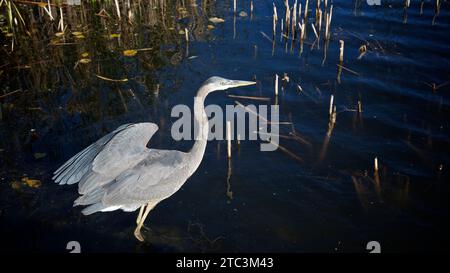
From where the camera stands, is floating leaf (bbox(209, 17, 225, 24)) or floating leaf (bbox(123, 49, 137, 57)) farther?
floating leaf (bbox(209, 17, 225, 24))

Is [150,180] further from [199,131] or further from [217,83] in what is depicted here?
[217,83]

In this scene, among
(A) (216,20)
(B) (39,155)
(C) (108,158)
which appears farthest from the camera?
(A) (216,20)

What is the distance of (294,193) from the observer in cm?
606

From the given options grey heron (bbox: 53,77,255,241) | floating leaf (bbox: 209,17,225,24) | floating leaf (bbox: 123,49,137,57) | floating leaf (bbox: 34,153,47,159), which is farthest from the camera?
floating leaf (bbox: 209,17,225,24)

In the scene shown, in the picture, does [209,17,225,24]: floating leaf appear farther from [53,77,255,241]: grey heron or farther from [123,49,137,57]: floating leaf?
[53,77,255,241]: grey heron

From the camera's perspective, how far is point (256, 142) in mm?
7008

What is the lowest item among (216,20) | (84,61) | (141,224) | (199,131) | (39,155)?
(141,224)


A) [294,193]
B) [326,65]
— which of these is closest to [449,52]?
[326,65]

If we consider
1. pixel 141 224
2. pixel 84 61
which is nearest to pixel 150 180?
pixel 141 224

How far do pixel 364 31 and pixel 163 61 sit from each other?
4.15m

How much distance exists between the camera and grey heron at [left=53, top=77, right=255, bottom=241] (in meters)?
5.04

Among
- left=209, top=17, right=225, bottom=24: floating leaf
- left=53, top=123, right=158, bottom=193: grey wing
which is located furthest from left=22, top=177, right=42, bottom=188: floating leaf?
left=209, top=17, right=225, bottom=24: floating leaf

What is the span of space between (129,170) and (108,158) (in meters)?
0.26
